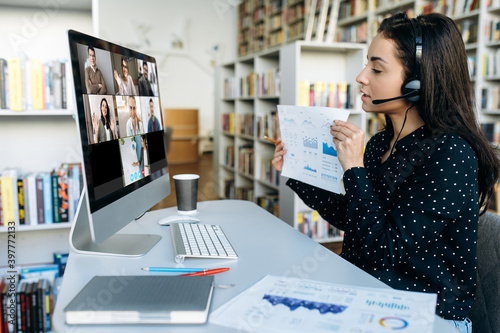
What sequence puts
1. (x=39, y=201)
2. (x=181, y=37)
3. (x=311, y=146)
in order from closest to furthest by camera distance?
1. (x=311, y=146)
2. (x=39, y=201)
3. (x=181, y=37)

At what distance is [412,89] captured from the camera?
1.05m

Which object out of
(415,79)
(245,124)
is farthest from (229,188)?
(415,79)

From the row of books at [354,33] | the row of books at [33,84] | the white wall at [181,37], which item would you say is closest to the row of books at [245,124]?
the row of books at [354,33]

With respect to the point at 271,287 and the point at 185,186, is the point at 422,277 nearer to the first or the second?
the point at 271,287

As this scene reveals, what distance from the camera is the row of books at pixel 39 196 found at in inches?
68.7

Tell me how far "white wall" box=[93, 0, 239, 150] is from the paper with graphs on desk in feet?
23.8

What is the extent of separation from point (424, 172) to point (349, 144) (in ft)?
0.62

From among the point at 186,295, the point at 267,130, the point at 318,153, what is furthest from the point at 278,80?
the point at 186,295

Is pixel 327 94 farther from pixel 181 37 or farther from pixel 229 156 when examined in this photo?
pixel 181 37

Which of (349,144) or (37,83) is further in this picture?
(37,83)

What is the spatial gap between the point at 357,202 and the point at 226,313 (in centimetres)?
47

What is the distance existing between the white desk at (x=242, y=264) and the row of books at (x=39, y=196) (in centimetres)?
68

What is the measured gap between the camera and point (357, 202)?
1028mm

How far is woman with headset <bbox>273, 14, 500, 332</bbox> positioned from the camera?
3.16 ft
